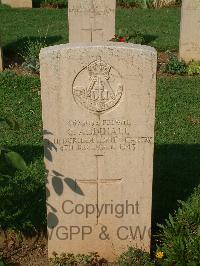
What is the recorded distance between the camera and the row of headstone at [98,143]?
11.8 ft

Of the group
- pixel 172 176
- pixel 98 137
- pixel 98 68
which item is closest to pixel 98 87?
pixel 98 68

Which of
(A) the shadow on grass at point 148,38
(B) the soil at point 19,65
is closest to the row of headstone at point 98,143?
(B) the soil at point 19,65

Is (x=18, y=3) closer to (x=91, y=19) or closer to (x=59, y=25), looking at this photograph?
(x=59, y=25)

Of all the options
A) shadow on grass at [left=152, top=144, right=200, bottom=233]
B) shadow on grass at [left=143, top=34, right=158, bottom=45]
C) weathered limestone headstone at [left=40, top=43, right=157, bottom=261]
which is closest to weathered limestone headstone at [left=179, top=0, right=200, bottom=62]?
shadow on grass at [left=143, top=34, right=158, bottom=45]

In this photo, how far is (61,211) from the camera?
13.3 feet

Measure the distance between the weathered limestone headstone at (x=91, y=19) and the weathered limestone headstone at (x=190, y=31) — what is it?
139cm

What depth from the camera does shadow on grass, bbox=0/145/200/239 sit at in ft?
14.9

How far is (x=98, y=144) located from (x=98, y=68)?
1.97 feet

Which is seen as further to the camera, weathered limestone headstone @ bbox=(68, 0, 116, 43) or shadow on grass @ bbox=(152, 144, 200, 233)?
weathered limestone headstone @ bbox=(68, 0, 116, 43)

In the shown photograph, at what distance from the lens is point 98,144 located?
3.86 meters

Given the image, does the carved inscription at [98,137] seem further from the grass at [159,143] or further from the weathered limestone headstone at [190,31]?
the weathered limestone headstone at [190,31]

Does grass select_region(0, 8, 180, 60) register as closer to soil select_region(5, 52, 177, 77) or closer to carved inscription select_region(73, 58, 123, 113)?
soil select_region(5, 52, 177, 77)

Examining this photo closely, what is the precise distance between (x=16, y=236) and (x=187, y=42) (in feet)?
22.5

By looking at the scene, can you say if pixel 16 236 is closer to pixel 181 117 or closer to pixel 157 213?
pixel 157 213
